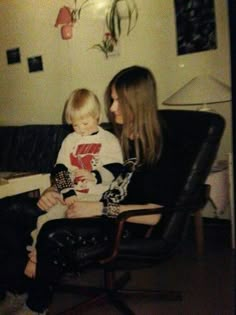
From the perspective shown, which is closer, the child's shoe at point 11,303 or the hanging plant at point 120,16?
the child's shoe at point 11,303

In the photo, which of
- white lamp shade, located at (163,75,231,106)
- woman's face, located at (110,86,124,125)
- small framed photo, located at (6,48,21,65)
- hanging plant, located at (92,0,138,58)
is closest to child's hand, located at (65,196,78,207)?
woman's face, located at (110,86,124,125)

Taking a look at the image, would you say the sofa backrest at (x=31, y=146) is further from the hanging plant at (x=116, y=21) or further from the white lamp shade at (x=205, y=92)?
the white lamp shade at (x=205, y=92)

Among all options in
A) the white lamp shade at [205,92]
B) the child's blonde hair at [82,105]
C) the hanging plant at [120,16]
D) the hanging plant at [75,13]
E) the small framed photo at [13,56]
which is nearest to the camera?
the child's blonde hair at [82,105]

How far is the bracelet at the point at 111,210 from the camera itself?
1.81 meters

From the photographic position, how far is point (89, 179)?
1987 mm

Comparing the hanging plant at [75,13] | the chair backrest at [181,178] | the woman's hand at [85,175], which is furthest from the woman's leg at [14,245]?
the hanging plant at [75,13]

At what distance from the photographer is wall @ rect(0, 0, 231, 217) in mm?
3318

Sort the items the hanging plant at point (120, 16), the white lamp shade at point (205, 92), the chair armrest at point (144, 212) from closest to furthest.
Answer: the chair armrest at point (144, 212)
the white lamp shade at point (205, 92)
the hanging plant at point (120, 16)

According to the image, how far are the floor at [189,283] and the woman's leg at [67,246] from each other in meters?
0.37

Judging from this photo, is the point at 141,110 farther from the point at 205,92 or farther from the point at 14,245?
the point at 205,92

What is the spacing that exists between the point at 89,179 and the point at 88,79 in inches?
85.2

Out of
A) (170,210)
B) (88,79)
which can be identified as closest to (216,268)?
(170,210)

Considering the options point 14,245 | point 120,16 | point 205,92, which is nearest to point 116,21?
point 120,16

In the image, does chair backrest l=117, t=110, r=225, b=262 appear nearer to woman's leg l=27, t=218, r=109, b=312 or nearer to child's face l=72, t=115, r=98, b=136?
woman's leg l=27, t=218, r=109, b=312
